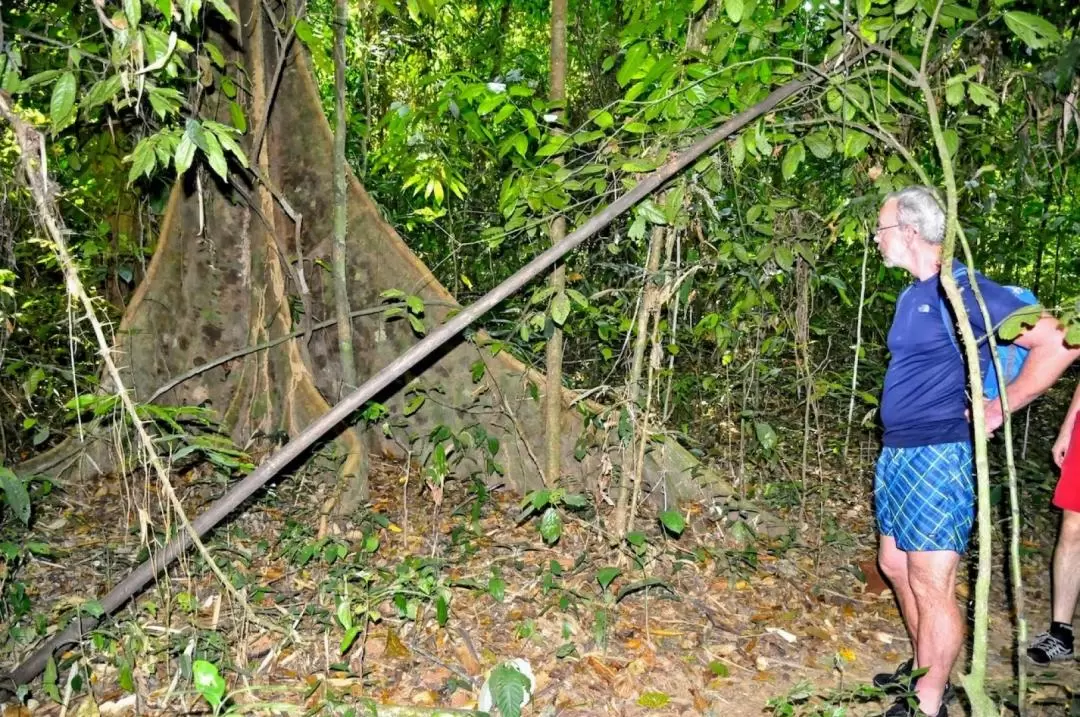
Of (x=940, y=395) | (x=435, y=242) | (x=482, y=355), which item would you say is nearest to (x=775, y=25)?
(x=940, y=395)

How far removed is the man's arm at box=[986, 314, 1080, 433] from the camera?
8.14ft

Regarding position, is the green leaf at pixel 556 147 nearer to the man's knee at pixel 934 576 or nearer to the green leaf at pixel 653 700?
the man's knee at pixel 934 576

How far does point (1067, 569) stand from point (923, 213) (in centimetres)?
184

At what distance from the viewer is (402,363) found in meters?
2.53

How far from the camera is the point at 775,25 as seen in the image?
2.85 m

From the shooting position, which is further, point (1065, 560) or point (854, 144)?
point (1065, 560)

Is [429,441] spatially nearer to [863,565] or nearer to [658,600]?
[658,600]

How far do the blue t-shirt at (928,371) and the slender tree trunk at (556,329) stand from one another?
130cm

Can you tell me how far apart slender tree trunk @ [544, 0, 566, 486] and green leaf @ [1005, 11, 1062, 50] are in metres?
1.66

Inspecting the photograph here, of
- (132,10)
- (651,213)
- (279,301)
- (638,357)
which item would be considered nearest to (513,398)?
(638,357)

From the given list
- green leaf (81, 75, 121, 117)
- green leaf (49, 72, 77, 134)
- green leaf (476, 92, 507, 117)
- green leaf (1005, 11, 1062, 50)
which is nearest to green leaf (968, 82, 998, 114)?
green leaf (1005, 11, 1062, 50)

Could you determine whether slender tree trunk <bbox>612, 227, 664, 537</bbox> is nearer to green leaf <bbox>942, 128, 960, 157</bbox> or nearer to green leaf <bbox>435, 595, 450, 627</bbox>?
green leaf <bbox>435, 595, 450, 627</bbox>

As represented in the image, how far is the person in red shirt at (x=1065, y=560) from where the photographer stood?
3.22 m

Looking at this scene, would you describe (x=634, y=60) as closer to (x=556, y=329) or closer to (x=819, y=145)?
(x=819, y=145)
